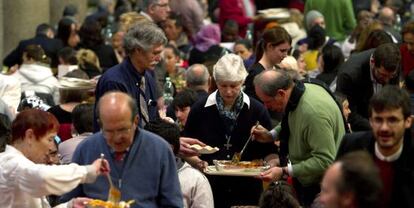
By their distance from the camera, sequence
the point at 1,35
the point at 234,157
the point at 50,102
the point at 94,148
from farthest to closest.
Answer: the point at 1,35
the point at 50,102
the point at 234,157
the point at 94,148

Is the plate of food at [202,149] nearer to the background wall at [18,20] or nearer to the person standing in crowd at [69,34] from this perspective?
the person standing in crowd at [69,34]

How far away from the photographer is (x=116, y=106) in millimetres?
9133

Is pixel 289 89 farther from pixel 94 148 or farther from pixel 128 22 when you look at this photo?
pixel 128 22

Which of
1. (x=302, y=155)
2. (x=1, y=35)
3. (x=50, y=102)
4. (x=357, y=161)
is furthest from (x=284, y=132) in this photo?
(x=1, y=35)

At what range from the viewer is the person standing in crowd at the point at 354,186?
7.21 metres

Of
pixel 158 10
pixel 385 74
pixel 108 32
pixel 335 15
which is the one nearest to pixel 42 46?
pixel 108 32

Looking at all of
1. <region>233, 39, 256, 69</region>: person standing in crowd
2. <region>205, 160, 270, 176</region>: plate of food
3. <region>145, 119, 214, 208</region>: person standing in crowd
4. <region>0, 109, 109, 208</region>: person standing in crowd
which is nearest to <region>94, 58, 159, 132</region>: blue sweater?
<region>145, 119, 214, 208</region>: person standing in crowd

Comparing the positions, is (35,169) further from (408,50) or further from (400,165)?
(408,50)

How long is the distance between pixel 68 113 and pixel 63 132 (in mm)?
513

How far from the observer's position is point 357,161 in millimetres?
7340

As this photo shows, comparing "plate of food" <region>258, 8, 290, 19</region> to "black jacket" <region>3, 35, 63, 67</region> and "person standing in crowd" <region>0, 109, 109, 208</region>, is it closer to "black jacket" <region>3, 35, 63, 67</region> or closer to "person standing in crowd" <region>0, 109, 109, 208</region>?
"black jacket" <region>3, 35, 63, 67</region>

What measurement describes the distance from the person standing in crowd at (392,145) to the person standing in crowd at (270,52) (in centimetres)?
401

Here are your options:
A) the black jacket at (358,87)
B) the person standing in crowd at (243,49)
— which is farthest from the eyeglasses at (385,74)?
the person standing in crowd at (243,49)

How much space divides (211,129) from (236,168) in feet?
1.75
